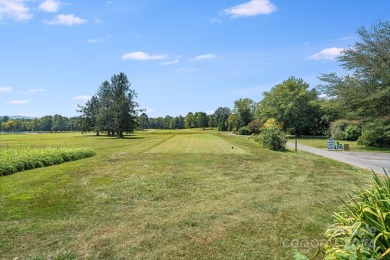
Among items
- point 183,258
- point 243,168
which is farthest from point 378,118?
point 183,258

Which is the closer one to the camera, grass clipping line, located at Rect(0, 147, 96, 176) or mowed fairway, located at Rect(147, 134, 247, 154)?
grass clipping line, located at Rect(0, 147, 96, 176)

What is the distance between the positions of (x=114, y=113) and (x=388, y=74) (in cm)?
4185

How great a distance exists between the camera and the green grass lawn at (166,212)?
5.29 metres

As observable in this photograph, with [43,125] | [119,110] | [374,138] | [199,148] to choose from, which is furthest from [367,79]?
[43,125]

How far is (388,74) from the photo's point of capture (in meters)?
20.8

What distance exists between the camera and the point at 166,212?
7379 millimetres

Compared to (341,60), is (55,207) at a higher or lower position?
lower

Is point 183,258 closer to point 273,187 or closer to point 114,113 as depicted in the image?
point 273,187

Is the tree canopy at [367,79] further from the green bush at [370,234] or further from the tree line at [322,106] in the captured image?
the green bush at [370,234]

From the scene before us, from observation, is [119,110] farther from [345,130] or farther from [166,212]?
[166,212]

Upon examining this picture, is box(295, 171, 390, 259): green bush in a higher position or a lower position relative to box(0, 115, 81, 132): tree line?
lower

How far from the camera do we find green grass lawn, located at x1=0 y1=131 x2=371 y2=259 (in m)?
5.29


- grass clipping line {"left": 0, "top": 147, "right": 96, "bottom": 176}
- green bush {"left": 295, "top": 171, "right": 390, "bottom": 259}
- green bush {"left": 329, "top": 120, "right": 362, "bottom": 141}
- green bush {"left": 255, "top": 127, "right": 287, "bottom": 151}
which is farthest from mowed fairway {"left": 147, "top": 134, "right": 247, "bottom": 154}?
green bush {"left": 329, "top": 120, "right": 362, "bottom": 141}

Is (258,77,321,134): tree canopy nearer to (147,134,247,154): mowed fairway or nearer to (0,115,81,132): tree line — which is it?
(147,134,247,154): mowed fairway
